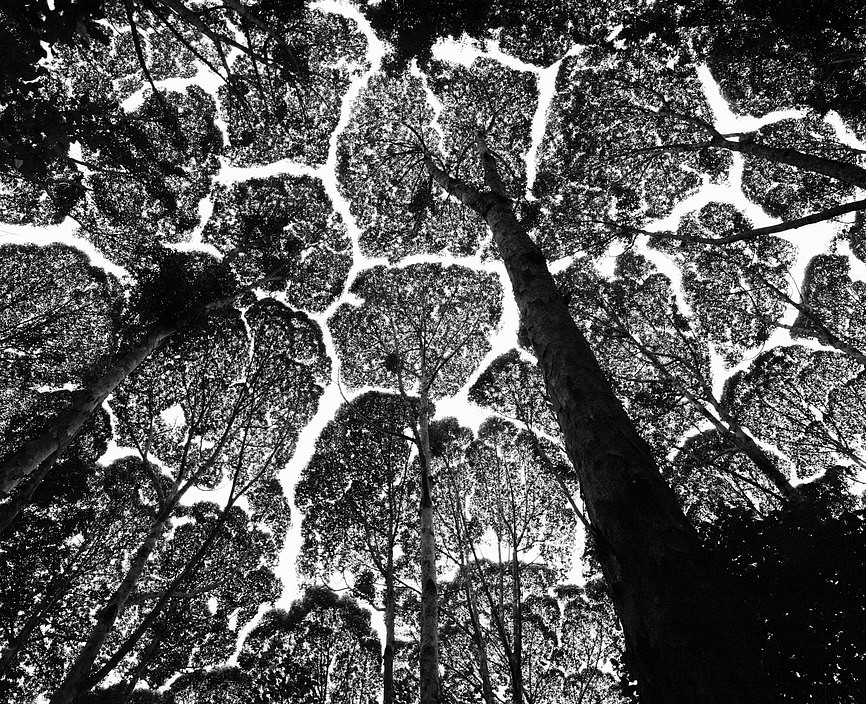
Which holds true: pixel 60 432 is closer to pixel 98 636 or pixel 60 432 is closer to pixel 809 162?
pixel 98 636

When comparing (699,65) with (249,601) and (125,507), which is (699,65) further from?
(125,507)

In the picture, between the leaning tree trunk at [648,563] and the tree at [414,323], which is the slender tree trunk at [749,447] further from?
the leaning tree trunk at [648,563]

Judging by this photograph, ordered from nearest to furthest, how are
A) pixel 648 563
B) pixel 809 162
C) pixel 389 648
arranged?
pixel 648 563 → pixel 809 162 → pixel 389 648

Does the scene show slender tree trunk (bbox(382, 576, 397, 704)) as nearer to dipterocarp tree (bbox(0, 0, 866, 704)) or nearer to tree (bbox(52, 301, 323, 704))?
dipterocarp tree (bbox(0, 0, 866, 704))

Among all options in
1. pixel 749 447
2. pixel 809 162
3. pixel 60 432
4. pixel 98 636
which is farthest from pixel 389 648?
pixel 809 162

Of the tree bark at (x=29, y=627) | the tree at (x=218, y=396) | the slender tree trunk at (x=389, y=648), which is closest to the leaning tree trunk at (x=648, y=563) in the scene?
the slender tree trunk at (x=389, y=648)

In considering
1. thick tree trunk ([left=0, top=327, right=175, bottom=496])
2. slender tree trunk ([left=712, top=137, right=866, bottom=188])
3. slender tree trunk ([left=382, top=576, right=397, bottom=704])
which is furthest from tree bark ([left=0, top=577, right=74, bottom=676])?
slender tree trunk ([left=712, top=137, right=866, bottom=188])
